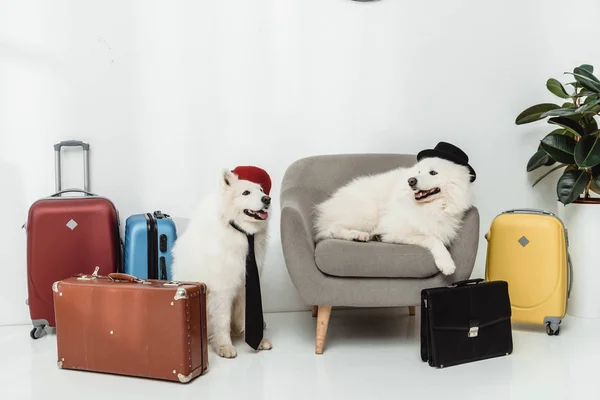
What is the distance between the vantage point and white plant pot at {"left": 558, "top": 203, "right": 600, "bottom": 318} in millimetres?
3166

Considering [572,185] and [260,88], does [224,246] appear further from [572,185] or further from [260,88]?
[572,185]

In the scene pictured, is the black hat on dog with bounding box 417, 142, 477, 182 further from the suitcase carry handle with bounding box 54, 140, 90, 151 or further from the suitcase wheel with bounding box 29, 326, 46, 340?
the suitcase wheel with bounding box 29, 326, 46, 340

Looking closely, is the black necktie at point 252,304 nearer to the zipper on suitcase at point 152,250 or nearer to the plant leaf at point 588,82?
the zipper on suitcase at point 152,250

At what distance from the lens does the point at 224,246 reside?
246cm

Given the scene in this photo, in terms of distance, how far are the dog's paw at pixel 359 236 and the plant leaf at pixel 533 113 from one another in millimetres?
1501

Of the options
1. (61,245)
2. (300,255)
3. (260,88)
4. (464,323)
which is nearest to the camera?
(464,323)

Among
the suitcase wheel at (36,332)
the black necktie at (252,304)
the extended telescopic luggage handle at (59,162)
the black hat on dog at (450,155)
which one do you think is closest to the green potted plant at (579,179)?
the black hat on dog at (450,155)

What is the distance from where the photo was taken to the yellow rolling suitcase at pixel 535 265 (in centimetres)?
283

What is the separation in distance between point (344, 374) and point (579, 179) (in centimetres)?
188

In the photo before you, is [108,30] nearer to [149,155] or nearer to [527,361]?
[149,155]

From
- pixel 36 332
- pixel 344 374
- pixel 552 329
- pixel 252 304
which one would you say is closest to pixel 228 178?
pixel 252 304

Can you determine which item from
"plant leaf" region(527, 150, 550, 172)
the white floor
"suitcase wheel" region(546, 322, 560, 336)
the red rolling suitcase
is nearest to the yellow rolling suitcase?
"suitcase wheel" region(546, 322, 560, 336)

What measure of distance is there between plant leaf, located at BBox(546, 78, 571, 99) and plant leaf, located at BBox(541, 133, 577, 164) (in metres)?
0.32

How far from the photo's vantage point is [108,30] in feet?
10.3
